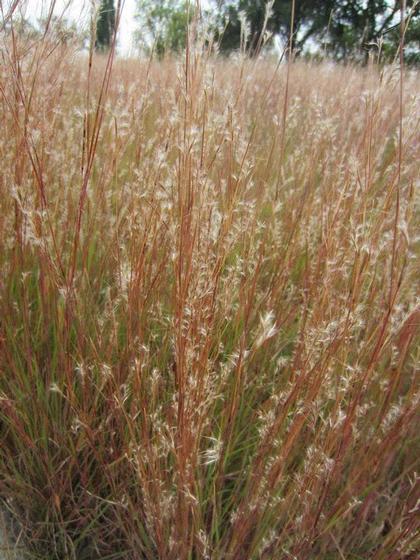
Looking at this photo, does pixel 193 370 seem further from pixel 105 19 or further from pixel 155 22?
pixel 105 19

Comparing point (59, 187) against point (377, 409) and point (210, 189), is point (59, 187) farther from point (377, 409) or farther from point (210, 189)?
point (377, 409)

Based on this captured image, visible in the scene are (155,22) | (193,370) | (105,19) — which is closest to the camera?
(193,370)

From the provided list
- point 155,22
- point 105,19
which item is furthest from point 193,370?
point 105,19

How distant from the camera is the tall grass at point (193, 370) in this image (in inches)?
38.2

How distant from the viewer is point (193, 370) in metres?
0.97

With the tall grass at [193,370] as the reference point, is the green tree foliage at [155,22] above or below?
above

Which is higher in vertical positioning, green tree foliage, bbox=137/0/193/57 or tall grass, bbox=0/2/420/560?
green tree foliage, bbox=137/0/193/57

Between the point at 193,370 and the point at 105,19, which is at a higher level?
the point at 105,19

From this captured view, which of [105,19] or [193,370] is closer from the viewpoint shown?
[193,370]

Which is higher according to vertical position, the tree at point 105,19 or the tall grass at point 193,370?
the tree at point 105,19

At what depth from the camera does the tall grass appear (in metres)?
0.97

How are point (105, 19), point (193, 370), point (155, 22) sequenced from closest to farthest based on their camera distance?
point (193, 370), point (155, 22), point (105, 19)

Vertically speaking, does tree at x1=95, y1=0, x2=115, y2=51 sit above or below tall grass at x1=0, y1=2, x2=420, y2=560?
above

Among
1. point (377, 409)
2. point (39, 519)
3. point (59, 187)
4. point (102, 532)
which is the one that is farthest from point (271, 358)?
point (59, 187)
